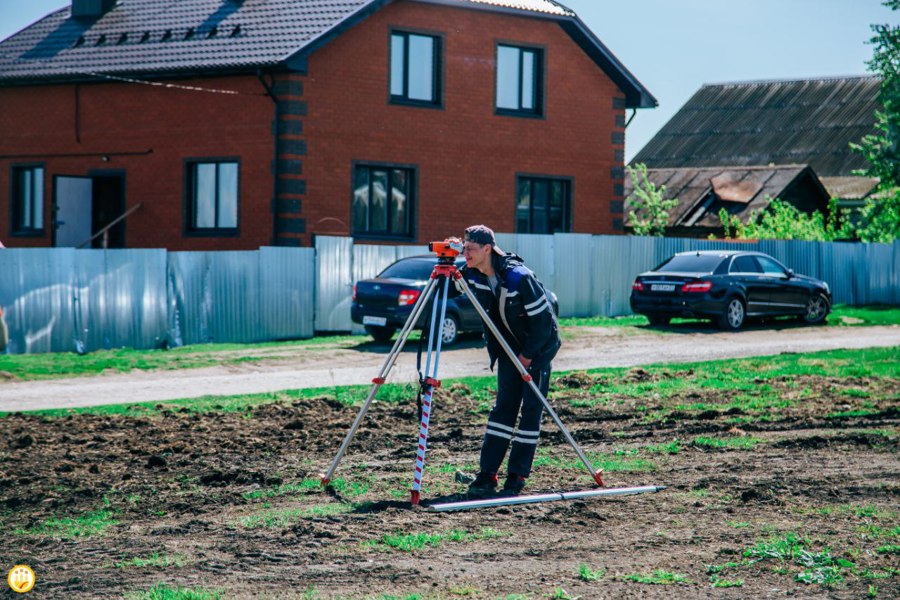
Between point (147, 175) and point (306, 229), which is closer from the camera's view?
point (306, 229)

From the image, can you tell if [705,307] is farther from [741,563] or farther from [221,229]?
[741,563]

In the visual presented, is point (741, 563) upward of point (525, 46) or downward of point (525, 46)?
downward

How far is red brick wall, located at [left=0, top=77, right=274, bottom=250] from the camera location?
86.2 ft

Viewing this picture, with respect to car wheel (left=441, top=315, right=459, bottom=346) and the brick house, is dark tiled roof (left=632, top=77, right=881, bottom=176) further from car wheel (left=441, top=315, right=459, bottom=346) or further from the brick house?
car wheel (left=441, top=315, right=459, bottom=346)

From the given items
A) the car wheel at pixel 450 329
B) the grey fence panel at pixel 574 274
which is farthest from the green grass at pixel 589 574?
the grey fence panel at pixel 574 274

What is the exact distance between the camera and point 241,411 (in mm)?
13102

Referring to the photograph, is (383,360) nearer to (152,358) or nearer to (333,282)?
(152,358)

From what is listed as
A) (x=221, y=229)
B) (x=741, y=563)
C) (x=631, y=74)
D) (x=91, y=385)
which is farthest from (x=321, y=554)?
(x=631, y=74)

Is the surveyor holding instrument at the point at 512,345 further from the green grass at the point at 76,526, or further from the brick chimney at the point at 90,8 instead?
the brick chimney at the point at 90,8

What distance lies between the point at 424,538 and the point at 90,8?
26.6 m

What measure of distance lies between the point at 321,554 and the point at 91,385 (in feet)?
31.5

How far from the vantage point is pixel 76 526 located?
7.66 metres

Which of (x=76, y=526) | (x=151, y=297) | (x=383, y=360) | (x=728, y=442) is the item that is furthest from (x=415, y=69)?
(x=76, y=526)

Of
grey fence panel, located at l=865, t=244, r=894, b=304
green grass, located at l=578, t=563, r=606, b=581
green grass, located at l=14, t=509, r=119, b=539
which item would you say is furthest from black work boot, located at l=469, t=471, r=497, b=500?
grey fence panel, located at l=865, t=244, r=894, b=304
